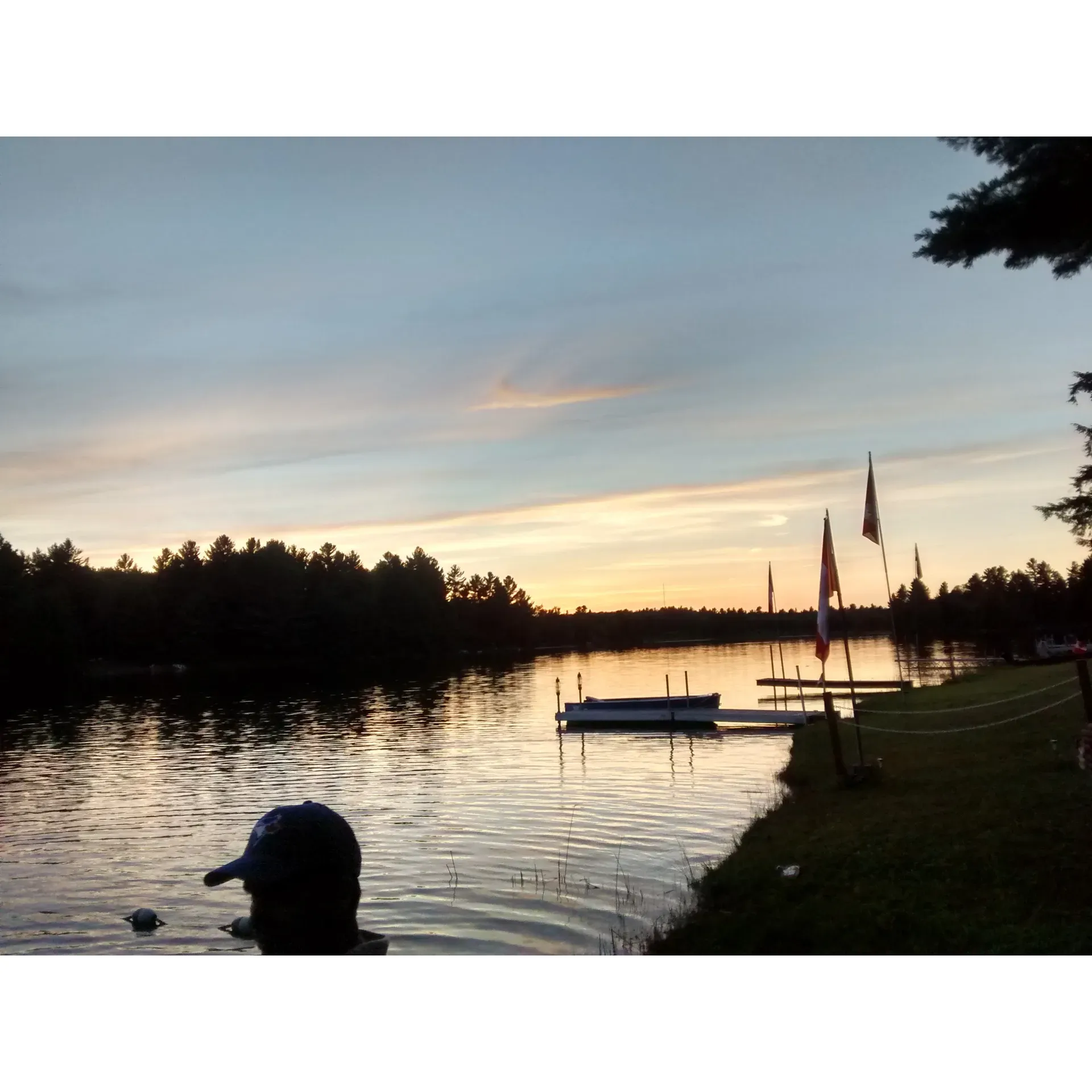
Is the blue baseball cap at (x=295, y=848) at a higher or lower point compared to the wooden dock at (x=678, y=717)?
higher

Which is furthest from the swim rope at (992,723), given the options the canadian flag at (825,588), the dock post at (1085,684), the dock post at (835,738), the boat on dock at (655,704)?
the boat on dock at (655,704)

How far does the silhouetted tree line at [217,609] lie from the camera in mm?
78312

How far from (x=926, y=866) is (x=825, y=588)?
5982mm

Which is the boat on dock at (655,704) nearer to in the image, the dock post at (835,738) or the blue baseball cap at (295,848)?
the dock post at (835,738)

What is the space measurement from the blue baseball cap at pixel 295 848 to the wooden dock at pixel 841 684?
33.9m

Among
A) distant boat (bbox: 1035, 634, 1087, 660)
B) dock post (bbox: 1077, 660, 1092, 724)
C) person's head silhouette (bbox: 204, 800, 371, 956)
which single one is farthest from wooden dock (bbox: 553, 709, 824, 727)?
person's head silhouette (bbox: 204, 800, 371, 956)

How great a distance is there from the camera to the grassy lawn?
819 centimetres

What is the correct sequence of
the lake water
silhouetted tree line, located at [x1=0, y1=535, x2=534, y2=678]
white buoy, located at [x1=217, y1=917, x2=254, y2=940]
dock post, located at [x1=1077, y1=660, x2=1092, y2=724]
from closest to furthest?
white buoy, located at [x1=217, y1=917, x2=254, y2=940] < the lake water < dock post, located at [x1=1077, y1=660, x2=1092, y2=724] < silhouetted tree line, located at [x1=0, y1=535, x2=534, y2=678]

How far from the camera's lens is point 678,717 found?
4103 cm

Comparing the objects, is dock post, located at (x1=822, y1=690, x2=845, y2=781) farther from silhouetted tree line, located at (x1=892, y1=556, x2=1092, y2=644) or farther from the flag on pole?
silhouetted tree line, located at (x1=892, y1=556, x2=1092, y2=644)

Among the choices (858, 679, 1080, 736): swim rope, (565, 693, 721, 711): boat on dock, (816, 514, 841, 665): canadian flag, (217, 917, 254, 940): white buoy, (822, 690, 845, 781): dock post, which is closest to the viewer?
(217, 917, 254, 940): white buoy

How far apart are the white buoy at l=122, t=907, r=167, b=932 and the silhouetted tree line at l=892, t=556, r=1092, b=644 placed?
7634 centimetres

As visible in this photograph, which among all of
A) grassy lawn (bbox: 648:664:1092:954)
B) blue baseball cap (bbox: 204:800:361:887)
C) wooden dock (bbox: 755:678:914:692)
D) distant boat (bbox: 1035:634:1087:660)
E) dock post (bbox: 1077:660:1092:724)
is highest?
distant boat (bbox: 1035:634:1087:660)
